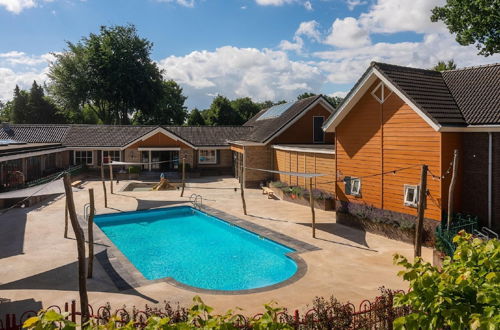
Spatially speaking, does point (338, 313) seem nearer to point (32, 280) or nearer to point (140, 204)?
A: point (32, 280)

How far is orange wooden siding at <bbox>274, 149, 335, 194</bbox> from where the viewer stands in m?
23.6

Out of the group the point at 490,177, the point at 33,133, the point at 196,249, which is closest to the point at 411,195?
the point at 490,177

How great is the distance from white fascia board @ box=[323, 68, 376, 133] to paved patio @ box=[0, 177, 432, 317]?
16.7 ft

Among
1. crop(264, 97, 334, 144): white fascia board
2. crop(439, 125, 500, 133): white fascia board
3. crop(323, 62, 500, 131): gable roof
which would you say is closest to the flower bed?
crop(264, 97, 334, 144): white fascia board

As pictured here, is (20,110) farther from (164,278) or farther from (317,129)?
(164,278)

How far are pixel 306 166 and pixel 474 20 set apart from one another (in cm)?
1298

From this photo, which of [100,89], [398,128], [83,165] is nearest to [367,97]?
[398,128]

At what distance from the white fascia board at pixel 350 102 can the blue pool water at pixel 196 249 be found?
23.1 ft

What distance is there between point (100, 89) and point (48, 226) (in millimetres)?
39526

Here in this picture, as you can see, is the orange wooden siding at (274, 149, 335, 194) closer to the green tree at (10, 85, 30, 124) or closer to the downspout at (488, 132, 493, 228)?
the downspout at (488, 132, 493, 228)

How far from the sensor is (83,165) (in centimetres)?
3909

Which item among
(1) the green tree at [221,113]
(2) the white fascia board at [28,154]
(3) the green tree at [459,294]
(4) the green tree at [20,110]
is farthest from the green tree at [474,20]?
(4) the green tree at [20,110]

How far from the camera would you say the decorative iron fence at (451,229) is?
1359 cm

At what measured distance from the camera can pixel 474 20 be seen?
74.7 ft
